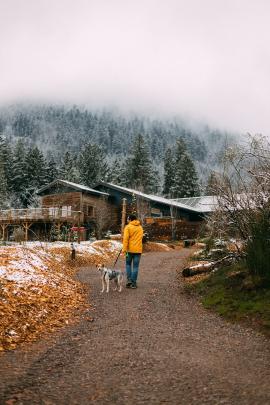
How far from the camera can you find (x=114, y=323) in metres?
7.17

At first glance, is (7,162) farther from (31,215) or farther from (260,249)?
(260,249)

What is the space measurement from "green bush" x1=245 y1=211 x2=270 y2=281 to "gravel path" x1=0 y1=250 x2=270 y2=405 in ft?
4.92

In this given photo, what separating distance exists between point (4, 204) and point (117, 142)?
116m

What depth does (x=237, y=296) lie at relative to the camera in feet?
27.8

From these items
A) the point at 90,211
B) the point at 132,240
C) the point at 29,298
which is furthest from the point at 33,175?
the point at 29,298

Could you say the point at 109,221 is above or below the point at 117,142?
below

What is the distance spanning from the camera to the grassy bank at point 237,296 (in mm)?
7326

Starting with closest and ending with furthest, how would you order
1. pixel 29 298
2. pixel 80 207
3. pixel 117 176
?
pixel 29 298 → pixel 80 207 → pixel 117 176

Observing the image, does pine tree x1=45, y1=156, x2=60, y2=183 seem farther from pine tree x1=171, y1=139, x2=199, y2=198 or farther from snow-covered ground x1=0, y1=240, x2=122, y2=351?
snow-covered ground x1=0, y1=240, x2=122, y2=351

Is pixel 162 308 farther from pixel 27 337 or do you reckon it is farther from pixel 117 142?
pixel 117 142

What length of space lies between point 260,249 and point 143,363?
4.48m

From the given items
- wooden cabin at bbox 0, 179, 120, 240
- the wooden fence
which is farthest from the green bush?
wooden cabin at bbox 0, 179, 120, 240

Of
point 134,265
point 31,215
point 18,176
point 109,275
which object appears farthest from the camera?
point 18,176

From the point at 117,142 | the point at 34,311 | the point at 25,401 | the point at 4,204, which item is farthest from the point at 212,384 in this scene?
the point at 117,142
